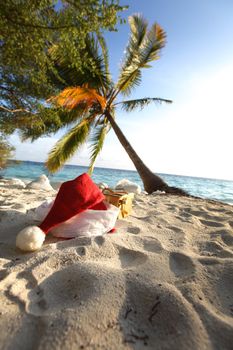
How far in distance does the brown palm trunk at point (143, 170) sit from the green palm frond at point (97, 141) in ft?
1.87

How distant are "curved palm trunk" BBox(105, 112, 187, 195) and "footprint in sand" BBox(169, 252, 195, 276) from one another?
16.3 feet

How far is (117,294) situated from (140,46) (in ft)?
26.8

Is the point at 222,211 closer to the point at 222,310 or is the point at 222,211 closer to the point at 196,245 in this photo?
the point at 196,245

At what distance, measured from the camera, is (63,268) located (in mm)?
1232

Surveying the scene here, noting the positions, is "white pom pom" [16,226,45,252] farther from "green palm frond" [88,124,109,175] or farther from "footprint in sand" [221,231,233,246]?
"green palm frond" [88,124,109,175]

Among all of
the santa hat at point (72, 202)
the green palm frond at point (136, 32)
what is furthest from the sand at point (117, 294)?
the green palm frond at point (136, 32)

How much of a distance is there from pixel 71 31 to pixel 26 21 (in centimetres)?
51

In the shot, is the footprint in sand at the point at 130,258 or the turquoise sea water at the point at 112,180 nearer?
the footprint in sand at the point at 130,258

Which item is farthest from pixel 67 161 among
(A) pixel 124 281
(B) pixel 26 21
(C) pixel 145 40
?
(A) pixel 124 281

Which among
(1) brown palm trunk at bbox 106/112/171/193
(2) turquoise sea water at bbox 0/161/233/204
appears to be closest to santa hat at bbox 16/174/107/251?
(1) brown palm trunk at bbox 106/112/171/193

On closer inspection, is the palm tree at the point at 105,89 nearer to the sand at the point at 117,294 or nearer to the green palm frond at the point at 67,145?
the green palm frond at the point at 67,145

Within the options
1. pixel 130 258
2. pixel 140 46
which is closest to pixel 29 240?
pixel 130 258

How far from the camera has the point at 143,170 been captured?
723 centimetres

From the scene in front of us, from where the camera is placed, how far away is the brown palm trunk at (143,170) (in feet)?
22.4
